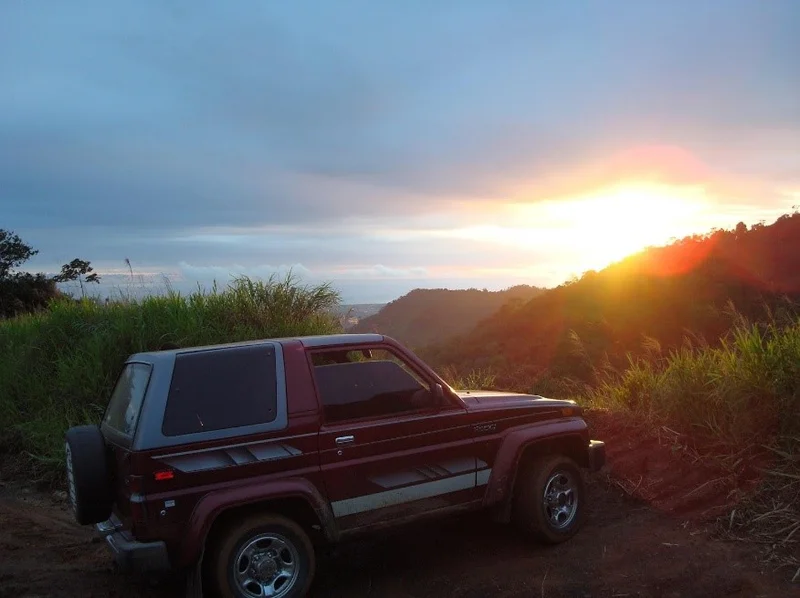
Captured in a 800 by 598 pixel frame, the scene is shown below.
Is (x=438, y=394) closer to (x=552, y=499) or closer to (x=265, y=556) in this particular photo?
(x=552, y=499)

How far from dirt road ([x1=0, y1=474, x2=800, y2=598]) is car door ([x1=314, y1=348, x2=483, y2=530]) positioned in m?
0.58

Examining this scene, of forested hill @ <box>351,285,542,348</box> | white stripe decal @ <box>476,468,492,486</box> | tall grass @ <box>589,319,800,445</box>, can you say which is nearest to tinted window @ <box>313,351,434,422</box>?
white stripe decal @ <box>476,468,492,486</box>

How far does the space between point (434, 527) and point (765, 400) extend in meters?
3.12

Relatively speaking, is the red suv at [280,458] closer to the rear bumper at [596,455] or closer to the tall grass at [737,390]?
the rear bumper at [596,455]

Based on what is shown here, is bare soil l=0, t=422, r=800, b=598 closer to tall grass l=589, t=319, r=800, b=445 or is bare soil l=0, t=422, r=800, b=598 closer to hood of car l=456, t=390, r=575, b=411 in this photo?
tall grass l=589, t=319, r=800, b=445

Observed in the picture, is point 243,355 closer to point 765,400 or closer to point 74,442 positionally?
point 74,442

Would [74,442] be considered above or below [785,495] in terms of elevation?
above

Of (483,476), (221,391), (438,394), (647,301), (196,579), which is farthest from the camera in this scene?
(647,301)

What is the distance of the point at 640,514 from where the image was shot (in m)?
6.38

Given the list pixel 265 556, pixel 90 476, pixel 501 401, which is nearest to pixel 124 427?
pixel 90 476

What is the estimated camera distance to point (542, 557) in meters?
5.70

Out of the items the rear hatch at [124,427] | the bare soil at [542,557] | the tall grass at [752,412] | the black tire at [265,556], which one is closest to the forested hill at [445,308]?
the tall grass at [752,412]

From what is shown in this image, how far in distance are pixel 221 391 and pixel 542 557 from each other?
2.78 m

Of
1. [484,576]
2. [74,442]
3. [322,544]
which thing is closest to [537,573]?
[484,576]
